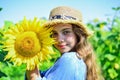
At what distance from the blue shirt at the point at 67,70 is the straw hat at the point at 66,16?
243 mm

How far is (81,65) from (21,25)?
1.98 ft

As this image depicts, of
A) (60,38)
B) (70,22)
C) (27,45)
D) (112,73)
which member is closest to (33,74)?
(27,45)

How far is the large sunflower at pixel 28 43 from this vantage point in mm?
2938

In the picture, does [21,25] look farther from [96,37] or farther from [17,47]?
[96,37]

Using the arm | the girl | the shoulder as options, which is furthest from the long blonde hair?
the arm

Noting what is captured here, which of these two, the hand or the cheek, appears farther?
the cheek

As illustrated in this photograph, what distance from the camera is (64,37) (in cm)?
337

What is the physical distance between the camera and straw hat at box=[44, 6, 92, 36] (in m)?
3.37

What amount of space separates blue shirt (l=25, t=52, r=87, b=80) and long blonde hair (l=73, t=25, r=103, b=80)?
0.20 metres

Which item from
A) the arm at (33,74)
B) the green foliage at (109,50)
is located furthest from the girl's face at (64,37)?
the green foliage at (109,50)

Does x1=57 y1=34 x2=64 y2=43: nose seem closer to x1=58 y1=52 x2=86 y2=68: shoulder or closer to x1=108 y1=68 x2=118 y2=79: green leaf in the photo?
x1=58 y1=52 x2=86 y2=68: shoulder

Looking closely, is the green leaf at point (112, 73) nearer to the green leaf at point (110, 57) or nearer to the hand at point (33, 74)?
the green leaf at point (110, 57)

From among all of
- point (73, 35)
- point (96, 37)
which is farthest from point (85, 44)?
point (96, 37)

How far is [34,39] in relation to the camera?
9.82 ft
